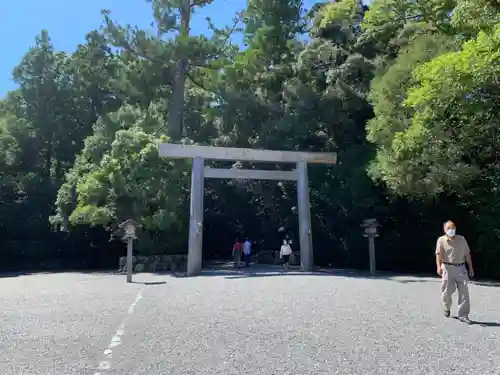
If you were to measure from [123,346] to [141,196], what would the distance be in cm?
1507

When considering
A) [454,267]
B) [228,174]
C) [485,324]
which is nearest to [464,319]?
[485,324]

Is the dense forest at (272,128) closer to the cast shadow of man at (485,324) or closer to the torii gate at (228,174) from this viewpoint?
the torii gate at (228,174)

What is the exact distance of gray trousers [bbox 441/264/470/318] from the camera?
729 cm

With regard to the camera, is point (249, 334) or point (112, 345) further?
point (249, 334)

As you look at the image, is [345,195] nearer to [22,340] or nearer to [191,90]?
[191,90]

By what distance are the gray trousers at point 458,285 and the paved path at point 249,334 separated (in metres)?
0.27

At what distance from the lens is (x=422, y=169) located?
13.9m

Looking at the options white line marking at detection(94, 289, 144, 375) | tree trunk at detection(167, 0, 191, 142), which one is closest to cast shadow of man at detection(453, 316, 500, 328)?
white line marking at detection(94, 289, 144, 375)

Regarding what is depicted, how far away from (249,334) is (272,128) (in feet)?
56.3

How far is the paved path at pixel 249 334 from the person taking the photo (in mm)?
5113

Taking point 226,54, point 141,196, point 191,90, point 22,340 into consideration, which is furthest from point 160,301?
point 191,90

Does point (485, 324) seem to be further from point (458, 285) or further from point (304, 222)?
point (304, 222)

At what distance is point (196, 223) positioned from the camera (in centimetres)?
1773

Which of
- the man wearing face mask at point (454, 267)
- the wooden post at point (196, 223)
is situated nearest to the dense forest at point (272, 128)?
the wooden post at point (196, 223)
